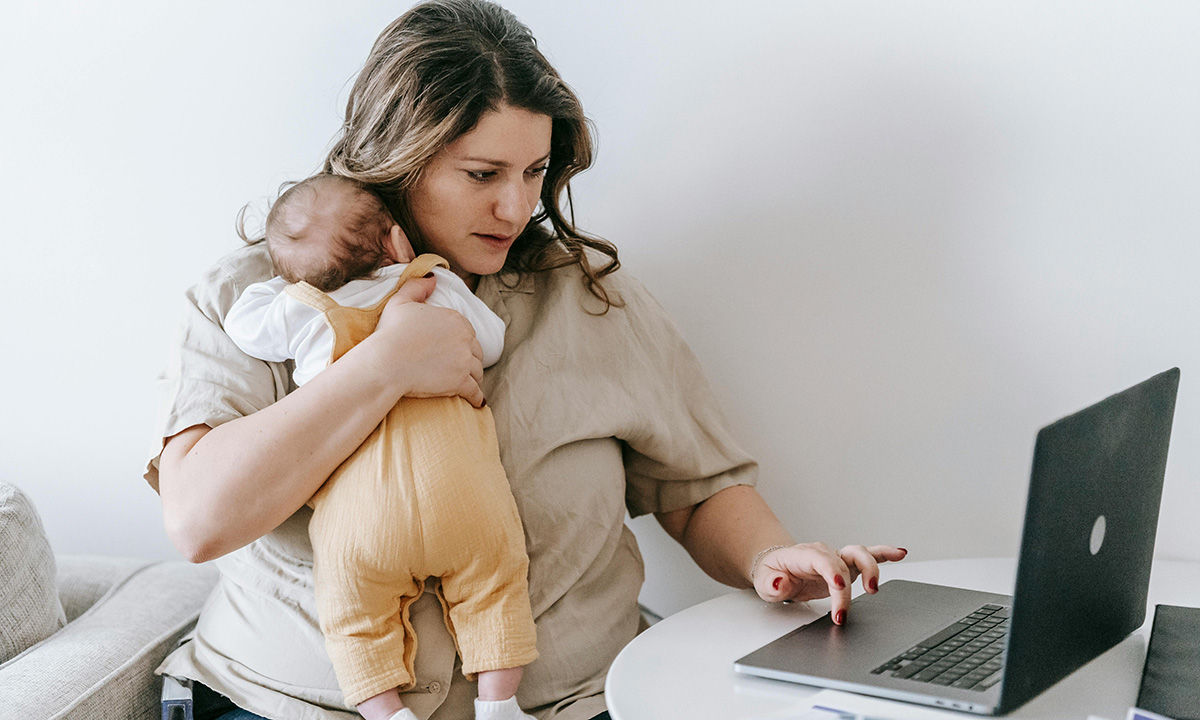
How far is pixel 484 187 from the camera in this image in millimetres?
1304

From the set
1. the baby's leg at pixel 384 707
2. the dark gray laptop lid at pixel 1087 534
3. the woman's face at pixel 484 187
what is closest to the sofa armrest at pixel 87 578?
the baby's leg at pixel 384 707

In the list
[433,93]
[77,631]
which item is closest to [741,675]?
[433,93]

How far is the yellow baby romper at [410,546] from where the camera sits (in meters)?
1.10

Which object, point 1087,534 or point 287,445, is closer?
point 1087,534

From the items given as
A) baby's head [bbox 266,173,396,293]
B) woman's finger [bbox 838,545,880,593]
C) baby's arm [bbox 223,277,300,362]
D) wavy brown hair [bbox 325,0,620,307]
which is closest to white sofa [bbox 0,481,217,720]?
baby's arm [bbox 223,277,300,362]

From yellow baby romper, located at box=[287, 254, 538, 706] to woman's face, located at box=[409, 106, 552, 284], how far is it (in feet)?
0.68

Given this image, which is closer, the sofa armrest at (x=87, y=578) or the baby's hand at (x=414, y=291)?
the baby's hand at (x=414, y=291)

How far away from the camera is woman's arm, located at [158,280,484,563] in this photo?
1.12 metres

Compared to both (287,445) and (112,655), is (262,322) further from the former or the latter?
(112,655)

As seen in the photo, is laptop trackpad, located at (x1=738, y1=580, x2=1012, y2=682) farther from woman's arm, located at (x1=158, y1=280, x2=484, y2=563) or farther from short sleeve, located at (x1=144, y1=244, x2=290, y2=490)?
short sleeve, located at (x1=144, y1=244, x2=290, y2=490)

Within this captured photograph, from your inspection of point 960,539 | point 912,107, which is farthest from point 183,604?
point 912,107

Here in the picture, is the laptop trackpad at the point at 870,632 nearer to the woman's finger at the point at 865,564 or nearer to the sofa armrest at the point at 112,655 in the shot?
the woman's finger at the point at 865,564

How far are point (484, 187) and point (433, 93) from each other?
5.3 inches

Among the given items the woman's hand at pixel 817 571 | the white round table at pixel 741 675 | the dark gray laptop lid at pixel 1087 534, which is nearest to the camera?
the dark gray laptop lid at pixel 1087 534
